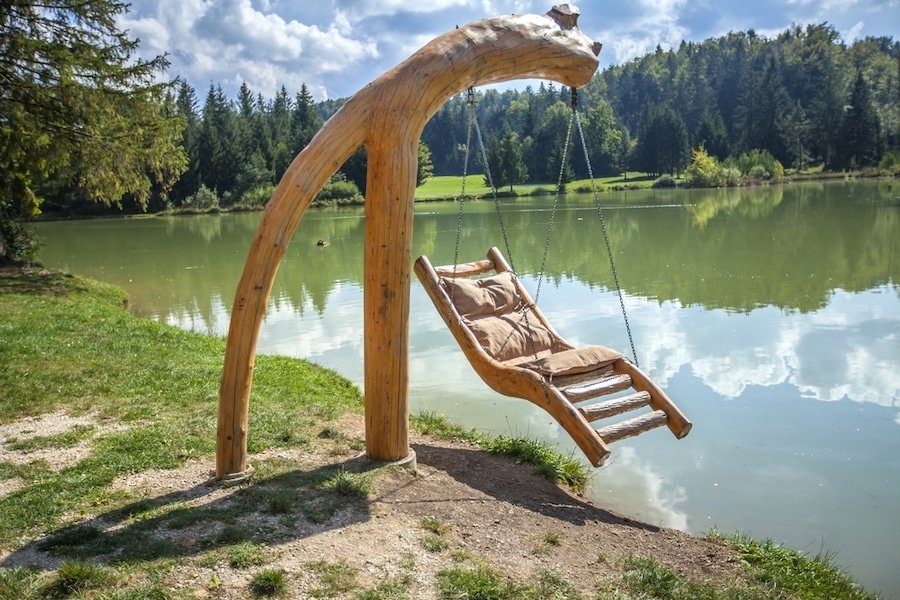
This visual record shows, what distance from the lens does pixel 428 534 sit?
189 inches

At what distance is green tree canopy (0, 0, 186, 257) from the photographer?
14906 mm

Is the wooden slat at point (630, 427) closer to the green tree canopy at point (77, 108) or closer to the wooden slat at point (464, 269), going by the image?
the wooden slat at point (464, 269)

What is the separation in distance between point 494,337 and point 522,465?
4.71 ft

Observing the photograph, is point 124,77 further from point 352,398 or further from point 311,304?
point 352,398

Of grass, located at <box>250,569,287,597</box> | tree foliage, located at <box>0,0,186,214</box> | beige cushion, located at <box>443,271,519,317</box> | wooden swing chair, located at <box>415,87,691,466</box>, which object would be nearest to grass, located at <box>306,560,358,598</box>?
grass, located at <box>250,569,287,597</box>

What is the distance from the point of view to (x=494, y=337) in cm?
782

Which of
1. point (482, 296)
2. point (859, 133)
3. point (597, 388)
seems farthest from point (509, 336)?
point (859, 133)

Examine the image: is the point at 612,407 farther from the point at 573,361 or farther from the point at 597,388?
the point at 573,361

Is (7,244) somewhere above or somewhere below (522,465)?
above

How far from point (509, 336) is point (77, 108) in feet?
40.9

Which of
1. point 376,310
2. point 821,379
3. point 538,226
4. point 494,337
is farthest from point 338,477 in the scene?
point 538,226

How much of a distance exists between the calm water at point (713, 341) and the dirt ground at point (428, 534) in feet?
3.66

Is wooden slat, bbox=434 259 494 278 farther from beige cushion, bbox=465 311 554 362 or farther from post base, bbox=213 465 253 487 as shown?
post base, bbox=213 465 253 487

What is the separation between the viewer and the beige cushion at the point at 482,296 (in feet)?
27.7
